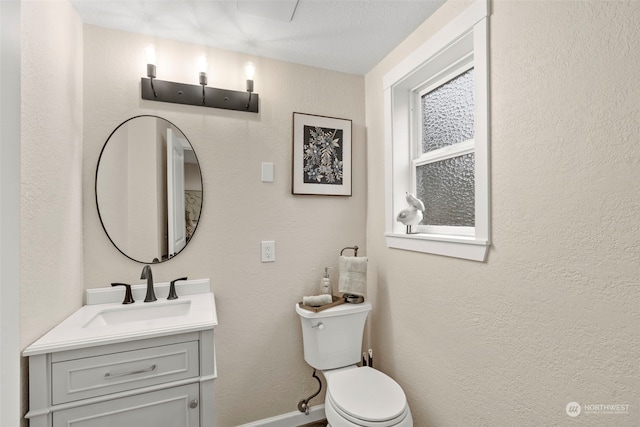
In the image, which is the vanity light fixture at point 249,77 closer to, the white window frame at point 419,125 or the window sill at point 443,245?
the white window frame at point 419,125

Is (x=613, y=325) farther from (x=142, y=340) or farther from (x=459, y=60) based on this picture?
(x=142, y=340)

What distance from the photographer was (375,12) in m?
1.47

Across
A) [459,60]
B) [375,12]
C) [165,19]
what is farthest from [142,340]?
[459,60]

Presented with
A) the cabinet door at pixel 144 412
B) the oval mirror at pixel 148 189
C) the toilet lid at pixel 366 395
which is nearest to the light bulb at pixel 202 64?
the oval mirror at pixel 148 189

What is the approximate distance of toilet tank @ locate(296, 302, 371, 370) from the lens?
5.59 feet

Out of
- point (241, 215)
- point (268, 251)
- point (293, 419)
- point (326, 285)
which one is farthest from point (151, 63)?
point (293, 419)

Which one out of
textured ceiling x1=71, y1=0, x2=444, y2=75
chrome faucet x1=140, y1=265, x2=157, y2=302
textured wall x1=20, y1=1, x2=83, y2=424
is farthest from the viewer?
chrome faucet x1=140, y1=265, x2=157, y2=302

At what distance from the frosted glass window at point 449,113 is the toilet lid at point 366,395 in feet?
4.22

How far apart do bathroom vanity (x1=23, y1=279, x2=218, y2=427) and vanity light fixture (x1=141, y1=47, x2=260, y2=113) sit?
3.71 ft

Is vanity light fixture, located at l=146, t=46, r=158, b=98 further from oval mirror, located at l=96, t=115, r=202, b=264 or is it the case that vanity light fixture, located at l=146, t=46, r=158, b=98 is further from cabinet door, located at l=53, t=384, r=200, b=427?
cabinet door, located at l=53, t=384, r=200, b=427

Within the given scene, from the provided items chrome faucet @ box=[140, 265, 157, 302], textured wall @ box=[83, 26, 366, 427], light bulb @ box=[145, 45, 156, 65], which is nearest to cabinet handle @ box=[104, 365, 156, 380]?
chrome faucet @ box=[140, 265, 157, 302]

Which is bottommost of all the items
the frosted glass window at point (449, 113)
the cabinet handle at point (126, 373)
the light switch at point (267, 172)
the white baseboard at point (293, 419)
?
the white baseboard at point (293, 419)

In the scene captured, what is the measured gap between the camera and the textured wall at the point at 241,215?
156cm

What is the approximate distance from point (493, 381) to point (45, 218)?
187cm
